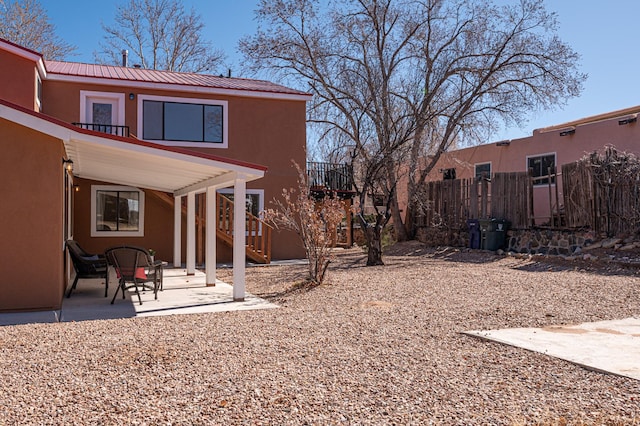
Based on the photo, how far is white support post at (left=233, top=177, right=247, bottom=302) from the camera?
923 centimetres

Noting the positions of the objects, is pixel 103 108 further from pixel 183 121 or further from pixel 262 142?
pixel 262 142

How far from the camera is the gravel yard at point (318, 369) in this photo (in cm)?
416

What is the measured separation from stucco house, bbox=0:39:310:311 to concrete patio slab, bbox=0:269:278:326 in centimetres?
35

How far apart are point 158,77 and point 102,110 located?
2020 mm

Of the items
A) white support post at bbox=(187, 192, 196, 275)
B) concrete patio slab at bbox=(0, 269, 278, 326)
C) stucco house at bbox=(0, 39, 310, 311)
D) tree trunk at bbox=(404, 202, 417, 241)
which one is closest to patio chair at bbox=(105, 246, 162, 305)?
concrete patio slab at bbox=(0, 269, 278, 326)

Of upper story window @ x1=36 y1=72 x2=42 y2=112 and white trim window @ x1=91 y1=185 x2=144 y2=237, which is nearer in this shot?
upper story window @ x1=36 y1=72 x2=42 y2=112

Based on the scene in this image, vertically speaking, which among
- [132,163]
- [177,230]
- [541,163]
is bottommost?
[177,230]

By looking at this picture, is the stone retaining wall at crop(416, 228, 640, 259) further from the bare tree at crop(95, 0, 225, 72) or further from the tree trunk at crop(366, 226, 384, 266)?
the bare tree at crop(95, 0, 225, 72)

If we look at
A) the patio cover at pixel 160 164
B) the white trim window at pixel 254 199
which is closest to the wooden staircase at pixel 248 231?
the white trim window at pixel 254 199

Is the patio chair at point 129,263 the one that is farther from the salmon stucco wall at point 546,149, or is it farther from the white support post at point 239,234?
the salmon stucco wall at point 546,149

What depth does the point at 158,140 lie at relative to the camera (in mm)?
16031

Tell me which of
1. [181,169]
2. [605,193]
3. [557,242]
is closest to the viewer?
[181,169]

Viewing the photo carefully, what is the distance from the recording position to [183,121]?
16328 mm

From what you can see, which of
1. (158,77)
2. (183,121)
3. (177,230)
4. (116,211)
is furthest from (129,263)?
(158,77)
